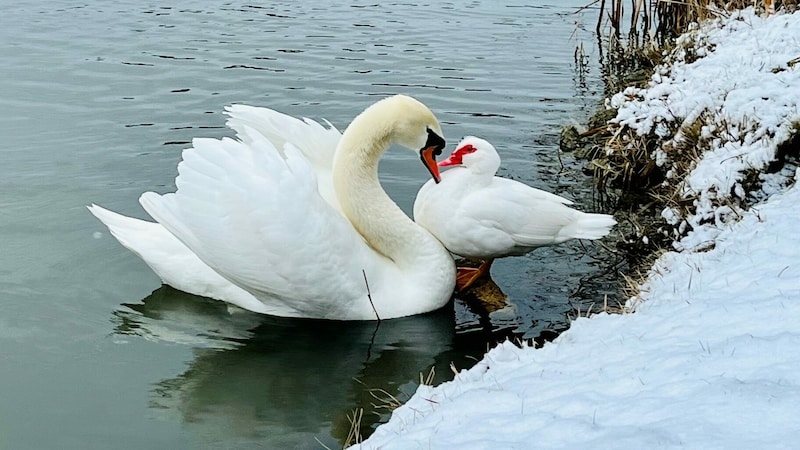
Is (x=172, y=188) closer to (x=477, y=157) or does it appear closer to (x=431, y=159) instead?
(x=431, y=159)

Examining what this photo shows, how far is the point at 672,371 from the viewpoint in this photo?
2.93 metres

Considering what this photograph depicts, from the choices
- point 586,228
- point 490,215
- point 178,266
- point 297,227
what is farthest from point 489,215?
point 178,266

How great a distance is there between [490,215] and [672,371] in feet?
9.57

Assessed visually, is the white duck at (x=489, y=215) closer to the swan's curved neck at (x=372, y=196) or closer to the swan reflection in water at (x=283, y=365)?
the swan's curved neck at (x=372, y=196)

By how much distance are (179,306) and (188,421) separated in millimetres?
1460

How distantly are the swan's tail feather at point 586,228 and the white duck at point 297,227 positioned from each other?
0.82 metres

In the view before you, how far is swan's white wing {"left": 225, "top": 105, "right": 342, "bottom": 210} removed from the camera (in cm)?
613

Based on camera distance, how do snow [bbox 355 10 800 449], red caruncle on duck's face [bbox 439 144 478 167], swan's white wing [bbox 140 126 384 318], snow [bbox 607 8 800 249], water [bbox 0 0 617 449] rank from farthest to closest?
red caruncle on duck's face [bbox 439 144 478 167]
snow [bbox 607 8 800 249]
swan's white wing [bbox 140 126 384 318]
water [bbox 0 0 617 449]
snow [bbox 355 10 800 449]

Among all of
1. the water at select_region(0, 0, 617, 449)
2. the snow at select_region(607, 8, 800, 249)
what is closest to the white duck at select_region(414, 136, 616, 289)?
the water at select_region(0, 0, 617, 449)

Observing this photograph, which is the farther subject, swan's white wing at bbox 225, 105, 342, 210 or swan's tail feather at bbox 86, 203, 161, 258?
swan's white wing at bbox 225, 105, 342, 210

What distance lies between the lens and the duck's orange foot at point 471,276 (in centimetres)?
612

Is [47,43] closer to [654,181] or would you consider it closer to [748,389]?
[654,181]

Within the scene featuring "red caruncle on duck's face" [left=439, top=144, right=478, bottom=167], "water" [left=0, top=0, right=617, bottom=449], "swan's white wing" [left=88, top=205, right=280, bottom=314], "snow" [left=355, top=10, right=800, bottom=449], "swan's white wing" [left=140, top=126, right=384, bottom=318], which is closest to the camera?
"snow" [left=355, top=10, right=800, bottom=449]

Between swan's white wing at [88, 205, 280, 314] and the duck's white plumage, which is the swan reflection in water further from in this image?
the duck's white plumage
